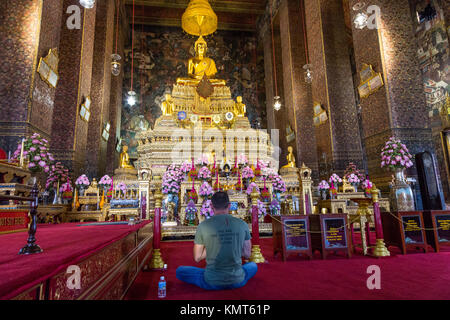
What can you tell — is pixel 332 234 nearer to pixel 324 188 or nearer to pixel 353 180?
pixel 324 188

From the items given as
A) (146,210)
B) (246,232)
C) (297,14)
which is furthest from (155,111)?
(246,232)

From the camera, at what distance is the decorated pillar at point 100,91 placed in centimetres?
930

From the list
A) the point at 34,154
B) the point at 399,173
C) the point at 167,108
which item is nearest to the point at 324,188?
the point at 399,173

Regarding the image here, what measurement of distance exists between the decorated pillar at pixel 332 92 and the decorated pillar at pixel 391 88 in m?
1.15

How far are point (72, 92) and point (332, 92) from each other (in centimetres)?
798

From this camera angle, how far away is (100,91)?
32.7ft

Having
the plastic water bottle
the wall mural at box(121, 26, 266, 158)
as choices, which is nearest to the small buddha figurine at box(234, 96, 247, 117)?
the wall mural at box(121, 26, 266, 158)

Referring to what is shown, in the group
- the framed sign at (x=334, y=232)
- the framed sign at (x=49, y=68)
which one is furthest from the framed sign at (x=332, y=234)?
the framed sign at (x=49, y=68)

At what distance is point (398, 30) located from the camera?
278 inches

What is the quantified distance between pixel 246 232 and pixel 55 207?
480 centimetres

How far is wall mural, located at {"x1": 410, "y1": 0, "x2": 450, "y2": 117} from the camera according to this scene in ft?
29.7

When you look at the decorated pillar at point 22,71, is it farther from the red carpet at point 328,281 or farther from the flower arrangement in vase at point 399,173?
the flower arrangement in vase at point 399,173

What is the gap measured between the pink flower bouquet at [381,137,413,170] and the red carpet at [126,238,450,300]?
9.27 ft
